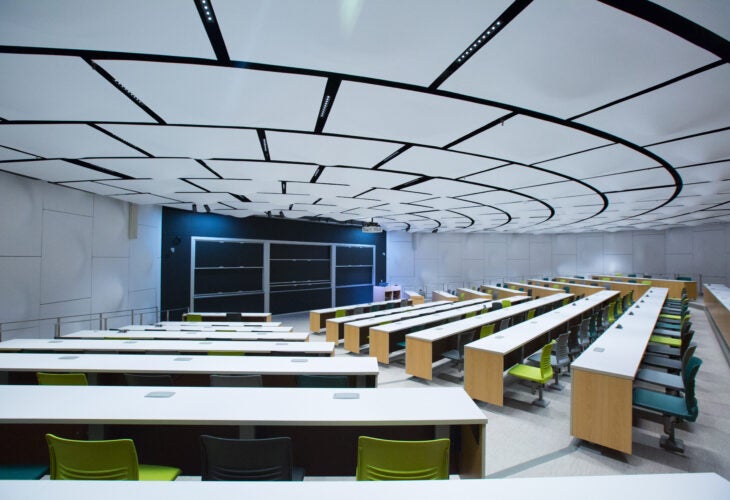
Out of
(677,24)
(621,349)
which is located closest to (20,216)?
(677,24)

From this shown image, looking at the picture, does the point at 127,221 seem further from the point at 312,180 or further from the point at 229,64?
the point at 229,64

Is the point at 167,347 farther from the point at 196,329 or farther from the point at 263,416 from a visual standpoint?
the point at 263,416

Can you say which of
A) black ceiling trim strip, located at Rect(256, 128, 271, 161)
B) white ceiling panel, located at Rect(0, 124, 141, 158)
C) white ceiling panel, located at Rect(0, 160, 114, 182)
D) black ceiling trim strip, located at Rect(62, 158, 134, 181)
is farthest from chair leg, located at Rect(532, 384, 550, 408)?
white ceiling panel, located at Rect(0, 160, 114, 182)

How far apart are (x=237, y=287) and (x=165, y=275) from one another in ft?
7.31

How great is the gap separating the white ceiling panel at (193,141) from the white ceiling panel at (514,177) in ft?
10.5

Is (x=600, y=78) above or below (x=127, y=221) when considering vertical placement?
above


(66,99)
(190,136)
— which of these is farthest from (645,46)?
(66,99)

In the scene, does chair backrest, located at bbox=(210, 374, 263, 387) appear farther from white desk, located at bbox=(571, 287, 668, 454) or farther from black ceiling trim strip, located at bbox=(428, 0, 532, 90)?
white desk, located at bbox=(571, 287, 668, 454)

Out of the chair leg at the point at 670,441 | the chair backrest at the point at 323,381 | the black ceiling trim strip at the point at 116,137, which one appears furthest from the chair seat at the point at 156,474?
the chair leg at the point at 670,441

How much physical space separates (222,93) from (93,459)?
2.41m

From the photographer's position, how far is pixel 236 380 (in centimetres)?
290

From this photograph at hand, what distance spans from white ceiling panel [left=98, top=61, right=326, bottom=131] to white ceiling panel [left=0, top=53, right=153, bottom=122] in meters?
0.19

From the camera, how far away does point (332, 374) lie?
2.88 metres

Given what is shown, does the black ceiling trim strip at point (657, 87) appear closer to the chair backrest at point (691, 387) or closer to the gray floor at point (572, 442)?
the chair backrest at point (691, 387)
